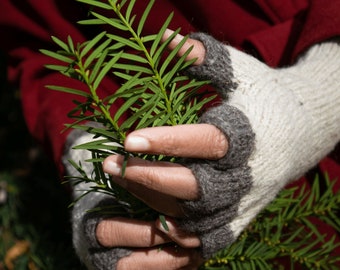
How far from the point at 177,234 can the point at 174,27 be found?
0.45m

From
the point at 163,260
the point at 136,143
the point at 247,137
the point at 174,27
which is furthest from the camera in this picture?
the point at 174,27

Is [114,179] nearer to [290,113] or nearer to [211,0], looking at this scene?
[290,113]

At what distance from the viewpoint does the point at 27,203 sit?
1.39 m

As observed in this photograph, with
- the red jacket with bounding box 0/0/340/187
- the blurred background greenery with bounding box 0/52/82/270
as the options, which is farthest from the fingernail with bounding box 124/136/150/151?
the blurred background greenery with bounding box 0/52/82/270

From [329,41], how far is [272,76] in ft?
0.69

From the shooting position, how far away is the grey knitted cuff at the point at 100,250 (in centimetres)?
71

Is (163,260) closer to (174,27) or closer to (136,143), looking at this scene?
(136,143)

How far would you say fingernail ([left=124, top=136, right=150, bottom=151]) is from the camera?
0.48 meters

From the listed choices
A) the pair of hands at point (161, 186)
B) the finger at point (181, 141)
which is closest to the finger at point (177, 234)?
the pair of hands at point (161, 186)

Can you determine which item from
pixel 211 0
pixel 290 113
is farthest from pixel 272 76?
pixel 211 0

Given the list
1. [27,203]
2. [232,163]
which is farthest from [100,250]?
[27,203]

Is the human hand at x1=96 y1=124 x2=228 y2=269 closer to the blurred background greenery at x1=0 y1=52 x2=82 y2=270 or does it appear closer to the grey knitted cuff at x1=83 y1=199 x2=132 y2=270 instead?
the grey knitted cuff at x1=83 y1=199 x2=132 y2=270

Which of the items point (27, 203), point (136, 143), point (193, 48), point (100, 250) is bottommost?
point (27, 203)

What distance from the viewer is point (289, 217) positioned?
708 mm
